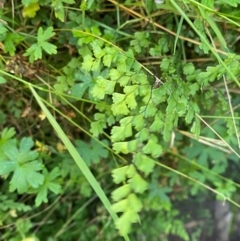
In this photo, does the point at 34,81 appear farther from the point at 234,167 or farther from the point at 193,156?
the point at 234,167

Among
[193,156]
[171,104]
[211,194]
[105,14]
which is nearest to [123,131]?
[171,104]

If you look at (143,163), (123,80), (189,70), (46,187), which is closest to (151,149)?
(143,163)

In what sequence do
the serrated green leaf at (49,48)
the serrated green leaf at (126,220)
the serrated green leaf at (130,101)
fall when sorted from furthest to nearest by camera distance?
the serrated green leaf at (49,48)
the serrated green leaf at (130,101)
the serrated green leaf at (126,220)

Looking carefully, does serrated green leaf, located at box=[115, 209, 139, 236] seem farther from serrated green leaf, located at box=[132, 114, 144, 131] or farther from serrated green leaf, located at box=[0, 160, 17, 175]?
serrated green leaf, located at box=[0, 160, 17, 175]

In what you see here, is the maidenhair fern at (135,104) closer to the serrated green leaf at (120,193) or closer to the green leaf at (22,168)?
the serrated green leaf at (120,193)

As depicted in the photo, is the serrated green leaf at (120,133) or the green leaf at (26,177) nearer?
the serrated green leaf at (120,133)

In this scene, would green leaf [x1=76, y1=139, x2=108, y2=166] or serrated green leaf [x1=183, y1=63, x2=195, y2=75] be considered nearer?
serrated green leaf [x1=183, y1=63, x2=195, y2=75]

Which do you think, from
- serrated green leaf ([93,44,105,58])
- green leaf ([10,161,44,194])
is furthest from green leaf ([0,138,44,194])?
serrated green leaf ([93,44,105,58])

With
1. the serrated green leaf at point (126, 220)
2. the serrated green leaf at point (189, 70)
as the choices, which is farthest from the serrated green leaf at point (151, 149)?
the serrated green leaf at point (189, 70)

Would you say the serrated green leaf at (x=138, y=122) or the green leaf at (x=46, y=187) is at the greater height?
the serrated green leaf at (x=138, y=122)
